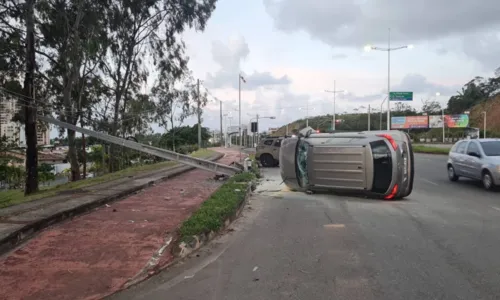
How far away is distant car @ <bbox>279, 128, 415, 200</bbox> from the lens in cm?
1085

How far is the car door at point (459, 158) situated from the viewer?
14648 millimetres

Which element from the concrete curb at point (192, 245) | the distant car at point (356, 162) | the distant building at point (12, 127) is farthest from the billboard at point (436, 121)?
the concrete curb at point (192, 245)

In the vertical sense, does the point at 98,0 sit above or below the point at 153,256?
above

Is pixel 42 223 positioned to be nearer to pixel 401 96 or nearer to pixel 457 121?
pixel 401 96

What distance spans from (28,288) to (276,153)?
20.7m

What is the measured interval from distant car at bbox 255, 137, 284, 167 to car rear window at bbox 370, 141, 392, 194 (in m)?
14.0

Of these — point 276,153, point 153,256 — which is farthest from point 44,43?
point 153,256

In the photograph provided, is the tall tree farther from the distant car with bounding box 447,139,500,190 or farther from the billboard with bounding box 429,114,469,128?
the billboard with bounding box 429,114,469,128

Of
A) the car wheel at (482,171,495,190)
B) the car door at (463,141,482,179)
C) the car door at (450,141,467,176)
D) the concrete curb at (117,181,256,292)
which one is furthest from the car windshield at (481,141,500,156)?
the concrete curb at (117,181,256,292)

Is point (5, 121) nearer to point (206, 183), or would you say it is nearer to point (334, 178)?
point (206, 183)

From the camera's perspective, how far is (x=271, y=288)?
4.73 meters

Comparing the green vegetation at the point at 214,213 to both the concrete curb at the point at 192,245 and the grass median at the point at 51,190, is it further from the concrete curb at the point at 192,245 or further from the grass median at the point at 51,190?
the grass median at the point at 51,190

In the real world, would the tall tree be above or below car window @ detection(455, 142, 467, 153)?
above

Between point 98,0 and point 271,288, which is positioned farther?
point 98,0
